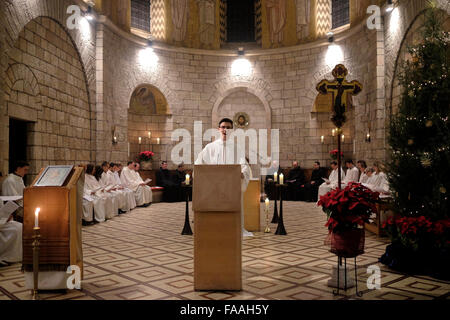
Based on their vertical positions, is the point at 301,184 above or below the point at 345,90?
below

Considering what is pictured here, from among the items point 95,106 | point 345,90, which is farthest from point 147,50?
point 345,90

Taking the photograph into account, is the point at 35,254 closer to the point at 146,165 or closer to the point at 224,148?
the point at 224,148

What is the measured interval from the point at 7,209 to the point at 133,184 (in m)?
6.63

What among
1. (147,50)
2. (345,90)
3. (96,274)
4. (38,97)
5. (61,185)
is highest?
(147,50)

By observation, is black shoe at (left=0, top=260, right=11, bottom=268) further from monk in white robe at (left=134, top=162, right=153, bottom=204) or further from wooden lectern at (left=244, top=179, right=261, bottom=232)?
monk in white robe at (left=134, top=162, right=153, bottom=204)

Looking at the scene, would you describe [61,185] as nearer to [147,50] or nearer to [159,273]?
[159,273]

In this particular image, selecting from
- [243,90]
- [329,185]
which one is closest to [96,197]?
[329,185]

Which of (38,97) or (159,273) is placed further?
(38,97)

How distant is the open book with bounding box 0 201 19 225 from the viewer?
4.99 meters

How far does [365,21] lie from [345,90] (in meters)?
7.99

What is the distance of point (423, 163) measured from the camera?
4.57 m

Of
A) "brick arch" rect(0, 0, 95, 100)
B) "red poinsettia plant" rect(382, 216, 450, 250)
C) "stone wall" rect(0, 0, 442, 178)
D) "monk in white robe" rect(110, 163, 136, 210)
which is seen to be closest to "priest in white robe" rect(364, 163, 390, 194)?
"stone wall" rect(0, 0, 442, 178)

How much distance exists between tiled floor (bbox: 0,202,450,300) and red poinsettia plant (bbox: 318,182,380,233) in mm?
655

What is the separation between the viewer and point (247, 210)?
7.46 meters
